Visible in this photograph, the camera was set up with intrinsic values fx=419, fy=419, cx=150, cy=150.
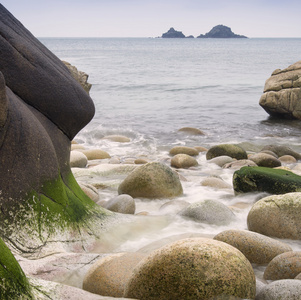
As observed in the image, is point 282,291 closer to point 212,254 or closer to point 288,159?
point 212,254

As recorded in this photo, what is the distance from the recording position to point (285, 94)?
597 inches

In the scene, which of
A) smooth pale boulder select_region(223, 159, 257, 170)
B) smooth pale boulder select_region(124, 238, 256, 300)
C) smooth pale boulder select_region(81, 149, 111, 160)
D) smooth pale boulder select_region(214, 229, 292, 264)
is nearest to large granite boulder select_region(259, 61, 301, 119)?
smooth pale boulder select_region(223, 159, 257, 170)

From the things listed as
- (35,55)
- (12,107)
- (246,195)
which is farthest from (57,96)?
(246,195)

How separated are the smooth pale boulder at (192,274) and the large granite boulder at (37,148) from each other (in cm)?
105

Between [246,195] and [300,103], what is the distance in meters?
10.3

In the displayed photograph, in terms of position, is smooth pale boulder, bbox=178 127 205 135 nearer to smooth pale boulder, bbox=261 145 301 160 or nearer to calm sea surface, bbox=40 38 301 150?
calm sea surface, bbox=40 38 301 150

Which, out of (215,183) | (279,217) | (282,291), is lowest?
(215,183)

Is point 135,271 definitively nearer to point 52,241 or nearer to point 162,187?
point 52,241

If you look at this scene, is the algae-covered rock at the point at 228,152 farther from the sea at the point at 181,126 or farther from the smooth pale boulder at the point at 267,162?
the smooth pale boulder at the point at 267,162

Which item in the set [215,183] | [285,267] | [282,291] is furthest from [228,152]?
[282,291]

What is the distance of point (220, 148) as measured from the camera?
10.3 metres

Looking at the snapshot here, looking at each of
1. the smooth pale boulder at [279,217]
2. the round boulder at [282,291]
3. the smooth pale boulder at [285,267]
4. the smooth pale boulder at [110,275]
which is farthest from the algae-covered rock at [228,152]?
the round boulder at [282,291]

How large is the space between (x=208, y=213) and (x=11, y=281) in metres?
3.06

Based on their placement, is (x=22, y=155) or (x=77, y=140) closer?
(x=22, y=155)
